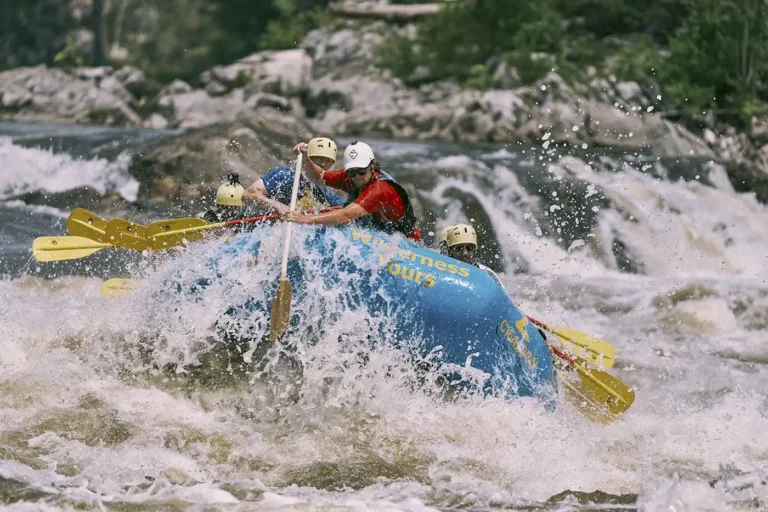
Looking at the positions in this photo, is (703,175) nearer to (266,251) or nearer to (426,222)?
(426,222)

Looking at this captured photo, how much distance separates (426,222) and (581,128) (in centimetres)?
876

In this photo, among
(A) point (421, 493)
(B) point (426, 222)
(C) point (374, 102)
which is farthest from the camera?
(C) point (374, 102)

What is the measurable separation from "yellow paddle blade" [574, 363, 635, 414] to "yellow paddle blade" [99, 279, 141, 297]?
3.23 m

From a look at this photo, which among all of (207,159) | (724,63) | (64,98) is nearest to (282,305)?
(207,159)

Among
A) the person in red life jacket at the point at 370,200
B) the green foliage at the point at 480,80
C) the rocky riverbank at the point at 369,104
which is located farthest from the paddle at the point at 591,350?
the green foliage at the point at 480,80

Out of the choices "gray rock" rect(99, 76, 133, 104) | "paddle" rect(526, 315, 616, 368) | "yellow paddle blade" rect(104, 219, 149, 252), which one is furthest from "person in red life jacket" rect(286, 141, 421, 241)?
"gray rock" rect(99, 76, 133, 104)

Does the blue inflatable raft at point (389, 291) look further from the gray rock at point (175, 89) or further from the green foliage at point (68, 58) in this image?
the green foliage at point (68, 58)

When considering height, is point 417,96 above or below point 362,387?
below

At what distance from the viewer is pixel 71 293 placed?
10.0m

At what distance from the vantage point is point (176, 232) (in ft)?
23.6

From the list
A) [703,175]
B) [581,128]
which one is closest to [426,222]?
[703,175]

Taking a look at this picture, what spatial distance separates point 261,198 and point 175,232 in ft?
2.14

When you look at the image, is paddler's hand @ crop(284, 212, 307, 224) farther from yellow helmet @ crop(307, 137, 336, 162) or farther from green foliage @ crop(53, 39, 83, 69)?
green foliage @ crop(53, 39, 83, 69)

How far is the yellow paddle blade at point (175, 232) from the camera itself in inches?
282
